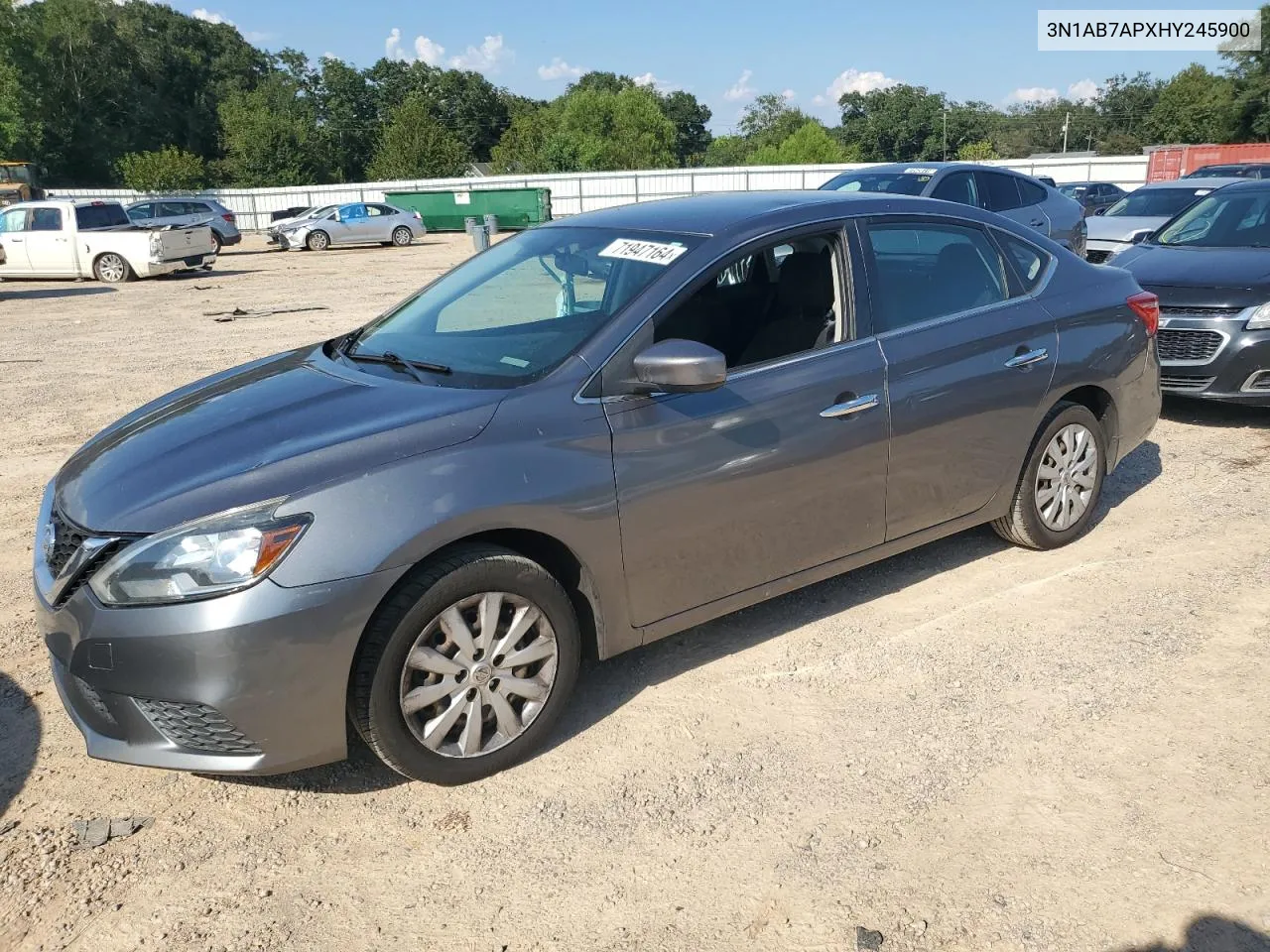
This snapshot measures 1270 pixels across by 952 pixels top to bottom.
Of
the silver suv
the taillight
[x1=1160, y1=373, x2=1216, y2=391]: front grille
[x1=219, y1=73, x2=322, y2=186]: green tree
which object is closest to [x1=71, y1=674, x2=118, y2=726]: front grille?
the taillight

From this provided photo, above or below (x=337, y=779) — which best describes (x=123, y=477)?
above

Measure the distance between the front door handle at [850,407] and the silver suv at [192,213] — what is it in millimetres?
26733

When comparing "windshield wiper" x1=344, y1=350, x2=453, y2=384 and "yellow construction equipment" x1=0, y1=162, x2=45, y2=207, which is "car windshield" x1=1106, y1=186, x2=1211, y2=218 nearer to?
"windshield wiper" x1=344, y1=350, x2=453, y2=384

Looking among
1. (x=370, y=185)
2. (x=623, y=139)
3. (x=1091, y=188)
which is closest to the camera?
(x=1091, y=188)

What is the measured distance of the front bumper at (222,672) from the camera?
108 inches

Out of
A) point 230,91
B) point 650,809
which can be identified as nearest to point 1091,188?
point 650,809

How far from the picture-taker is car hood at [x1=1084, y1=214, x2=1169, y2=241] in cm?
1341

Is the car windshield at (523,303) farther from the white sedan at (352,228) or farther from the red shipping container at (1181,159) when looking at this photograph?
the red shipping container at (1181,159)

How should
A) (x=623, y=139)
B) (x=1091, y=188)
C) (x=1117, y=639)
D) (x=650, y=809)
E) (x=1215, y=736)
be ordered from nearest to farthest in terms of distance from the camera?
1. (x=650, y=809)
2. (x=1215, y=736)
3. (x=1117, y=639)
4. (x=1091, y=188)
5. (x=623, y=139)

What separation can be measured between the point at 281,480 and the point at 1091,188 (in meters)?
32.9

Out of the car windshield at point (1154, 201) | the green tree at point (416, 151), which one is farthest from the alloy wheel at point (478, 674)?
the green tree at point (416, 151)

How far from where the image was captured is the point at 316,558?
2.80 m

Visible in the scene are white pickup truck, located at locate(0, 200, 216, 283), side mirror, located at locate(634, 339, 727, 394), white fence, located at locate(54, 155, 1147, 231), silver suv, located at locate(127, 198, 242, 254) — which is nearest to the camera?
side mirror, located at locate(634, 339, 727, 394)

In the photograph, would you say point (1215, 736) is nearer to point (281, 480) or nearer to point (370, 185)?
point (281, 480)
